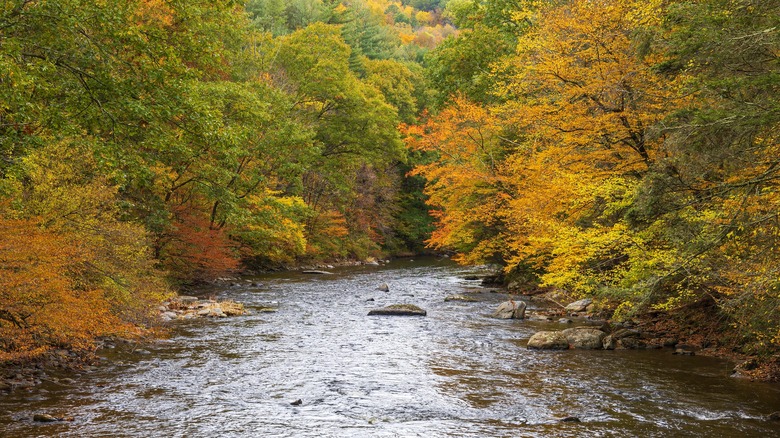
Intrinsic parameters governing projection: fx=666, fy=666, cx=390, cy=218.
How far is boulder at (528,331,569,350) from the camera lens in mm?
15570

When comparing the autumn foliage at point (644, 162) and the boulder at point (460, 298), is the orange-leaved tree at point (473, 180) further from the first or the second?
the boulder at point (460, 298)

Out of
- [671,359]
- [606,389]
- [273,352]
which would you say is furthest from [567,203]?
[273,352]

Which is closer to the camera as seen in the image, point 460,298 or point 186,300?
point 186,300

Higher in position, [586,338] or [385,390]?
[586,338]

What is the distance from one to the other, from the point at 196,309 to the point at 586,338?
11.6 meters

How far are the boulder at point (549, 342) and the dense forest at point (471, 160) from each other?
134cm

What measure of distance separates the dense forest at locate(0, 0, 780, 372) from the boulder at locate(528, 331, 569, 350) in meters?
1.34

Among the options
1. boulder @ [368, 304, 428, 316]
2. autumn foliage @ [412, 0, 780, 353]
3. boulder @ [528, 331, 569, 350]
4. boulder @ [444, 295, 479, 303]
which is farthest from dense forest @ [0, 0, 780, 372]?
boulder @ [368, 304, 428, 316]

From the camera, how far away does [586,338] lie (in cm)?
1594

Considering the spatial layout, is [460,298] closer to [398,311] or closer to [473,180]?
[398,311]

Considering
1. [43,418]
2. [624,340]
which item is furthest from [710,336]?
[43,418]

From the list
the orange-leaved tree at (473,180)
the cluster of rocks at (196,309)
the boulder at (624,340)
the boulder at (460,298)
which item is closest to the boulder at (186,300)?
the cluster of rocks at (196,309)

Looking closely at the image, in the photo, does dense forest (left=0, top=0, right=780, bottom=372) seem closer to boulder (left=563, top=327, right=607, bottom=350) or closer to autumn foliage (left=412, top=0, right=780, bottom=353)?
autumn foliage (left=412, top=0, right=780, bottom=353)

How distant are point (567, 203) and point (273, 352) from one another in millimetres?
9053
